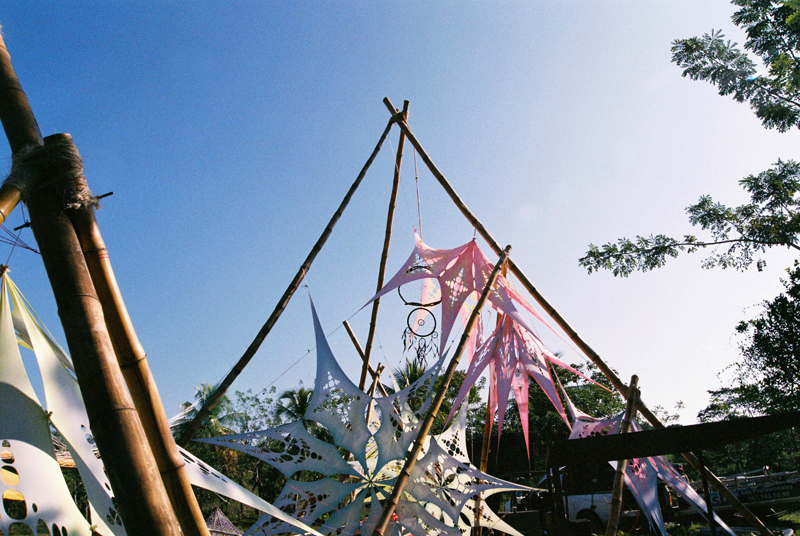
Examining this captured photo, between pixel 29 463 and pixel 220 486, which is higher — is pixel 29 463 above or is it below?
above

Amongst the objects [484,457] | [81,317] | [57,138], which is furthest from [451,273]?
[81,317]

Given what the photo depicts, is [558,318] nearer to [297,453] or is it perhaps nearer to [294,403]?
[297,453]

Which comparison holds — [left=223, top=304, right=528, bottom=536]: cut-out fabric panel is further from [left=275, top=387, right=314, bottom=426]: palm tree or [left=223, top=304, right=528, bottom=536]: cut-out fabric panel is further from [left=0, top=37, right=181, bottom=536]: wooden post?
[left=275, top=387, right=314, bottom=426]: palm tree

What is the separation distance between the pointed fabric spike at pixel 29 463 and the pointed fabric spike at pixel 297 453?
2.07 m

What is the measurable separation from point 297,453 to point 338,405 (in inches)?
20.5

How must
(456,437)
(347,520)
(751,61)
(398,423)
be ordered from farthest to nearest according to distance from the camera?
(751,61), (456,437), (398,423), (347,520)

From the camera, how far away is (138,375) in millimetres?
1276

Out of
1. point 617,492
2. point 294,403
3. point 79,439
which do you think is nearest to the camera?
point 79,439

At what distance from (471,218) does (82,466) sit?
3917 millimetres

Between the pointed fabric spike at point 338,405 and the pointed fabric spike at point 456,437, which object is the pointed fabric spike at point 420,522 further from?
the pointed fabric spike at point 456,437

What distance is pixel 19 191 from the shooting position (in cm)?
130

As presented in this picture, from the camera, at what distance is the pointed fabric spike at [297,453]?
13.1 ft

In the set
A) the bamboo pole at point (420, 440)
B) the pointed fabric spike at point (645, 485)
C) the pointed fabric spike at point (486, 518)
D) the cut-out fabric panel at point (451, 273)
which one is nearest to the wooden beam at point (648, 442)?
the bamboo pole at point (420, 440)

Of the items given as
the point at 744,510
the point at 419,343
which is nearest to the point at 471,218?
the point at 419,343
